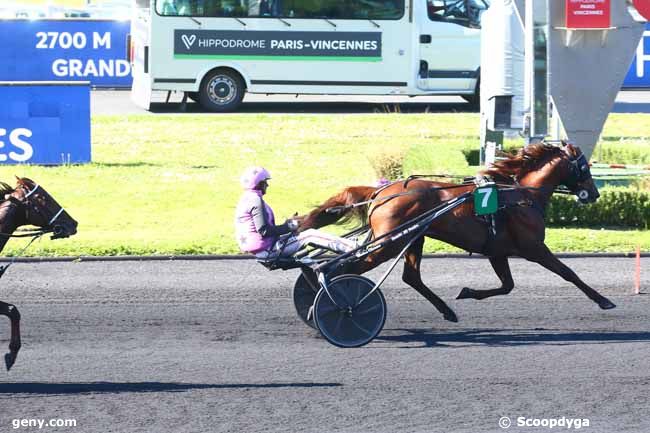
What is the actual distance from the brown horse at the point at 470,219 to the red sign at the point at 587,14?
5.60m

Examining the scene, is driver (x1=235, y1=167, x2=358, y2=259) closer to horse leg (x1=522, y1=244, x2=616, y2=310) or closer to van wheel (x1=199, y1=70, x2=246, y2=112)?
horse leg (x1=522, y1=244, x2=616, y2=310)

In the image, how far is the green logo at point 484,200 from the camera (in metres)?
10.5

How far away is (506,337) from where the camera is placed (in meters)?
10.5

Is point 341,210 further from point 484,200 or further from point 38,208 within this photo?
point 38,208

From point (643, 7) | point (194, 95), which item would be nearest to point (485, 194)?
point (643, 7)

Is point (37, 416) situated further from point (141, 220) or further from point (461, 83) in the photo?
point (461, 83)

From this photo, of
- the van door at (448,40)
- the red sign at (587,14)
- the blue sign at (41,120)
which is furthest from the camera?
the van door at (448,40)

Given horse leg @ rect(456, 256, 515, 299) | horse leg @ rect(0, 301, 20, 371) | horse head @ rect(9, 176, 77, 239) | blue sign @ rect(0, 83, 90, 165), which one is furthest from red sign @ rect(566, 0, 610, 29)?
horse leg @ rect(0, 301, 20, 371)

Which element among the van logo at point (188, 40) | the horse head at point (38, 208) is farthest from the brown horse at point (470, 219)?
the van logo at point (188, 40)

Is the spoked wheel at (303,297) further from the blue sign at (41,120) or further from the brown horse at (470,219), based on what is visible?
the blue sign at (41,120)

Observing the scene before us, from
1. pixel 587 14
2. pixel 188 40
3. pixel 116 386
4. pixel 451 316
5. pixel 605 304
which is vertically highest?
pixel 587 14

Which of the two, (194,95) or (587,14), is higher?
(587,14)

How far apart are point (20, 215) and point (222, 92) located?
17816 millimetres

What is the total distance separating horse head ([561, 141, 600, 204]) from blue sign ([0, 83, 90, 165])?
10602 millimetres
